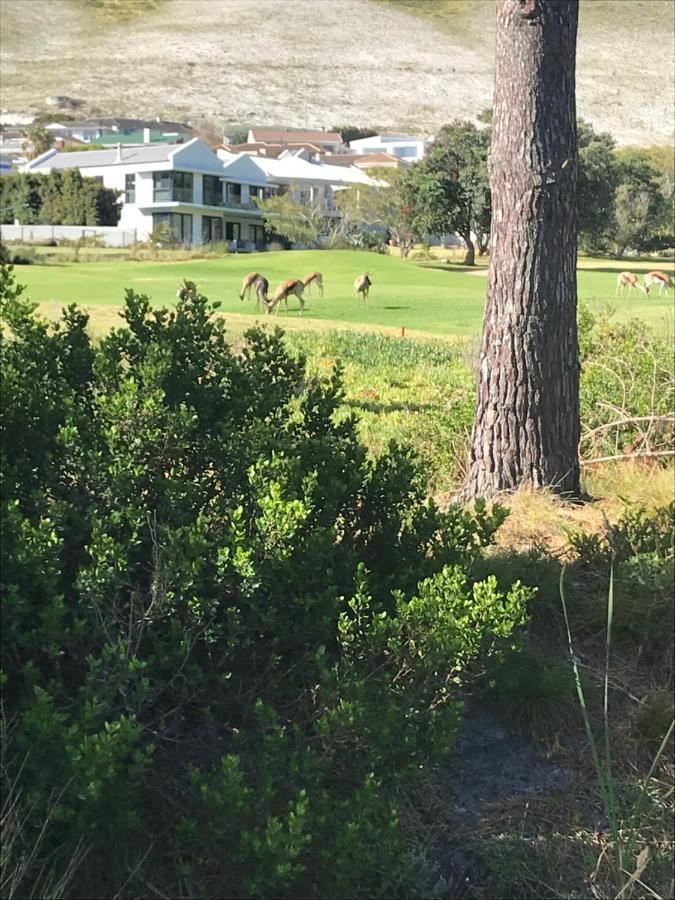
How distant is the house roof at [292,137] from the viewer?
445 feet

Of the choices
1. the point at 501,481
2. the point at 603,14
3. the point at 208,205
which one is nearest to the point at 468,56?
the point at 603,14

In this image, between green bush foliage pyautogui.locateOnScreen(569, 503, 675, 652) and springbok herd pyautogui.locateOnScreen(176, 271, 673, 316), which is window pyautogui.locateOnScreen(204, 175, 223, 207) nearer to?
springbok herd pyautogui.locateOnScreen(176, 271, 673, 316)

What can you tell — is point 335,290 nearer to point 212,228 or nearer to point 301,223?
point 301,223

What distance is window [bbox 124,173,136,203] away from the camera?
249 feet

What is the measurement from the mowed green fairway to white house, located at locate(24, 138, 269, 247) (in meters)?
24.0

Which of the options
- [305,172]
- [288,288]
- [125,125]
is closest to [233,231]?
[305,172]

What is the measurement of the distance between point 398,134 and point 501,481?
150 metres

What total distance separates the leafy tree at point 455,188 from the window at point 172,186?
70.8ft

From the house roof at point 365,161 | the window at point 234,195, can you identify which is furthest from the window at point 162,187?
the house roof at point 365,161

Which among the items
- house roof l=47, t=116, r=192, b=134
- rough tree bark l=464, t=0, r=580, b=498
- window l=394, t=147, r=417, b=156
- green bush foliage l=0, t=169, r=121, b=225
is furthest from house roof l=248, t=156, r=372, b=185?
rough tree bark l=464, t=0, r=580, b=498

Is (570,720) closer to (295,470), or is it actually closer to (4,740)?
(295,470)

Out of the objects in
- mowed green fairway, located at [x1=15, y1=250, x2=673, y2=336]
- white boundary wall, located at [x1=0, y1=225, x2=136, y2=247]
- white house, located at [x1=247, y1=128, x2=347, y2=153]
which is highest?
white house, located at [x1=247, y1=128, x2=347, y2=153]

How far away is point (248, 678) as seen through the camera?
3502 mm

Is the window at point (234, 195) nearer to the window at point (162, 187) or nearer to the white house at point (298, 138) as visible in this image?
the window at point (162, 187)
